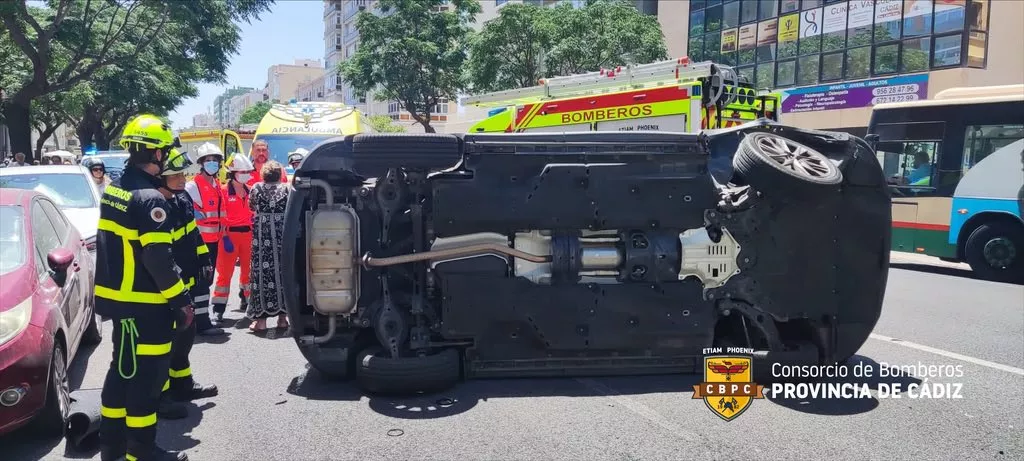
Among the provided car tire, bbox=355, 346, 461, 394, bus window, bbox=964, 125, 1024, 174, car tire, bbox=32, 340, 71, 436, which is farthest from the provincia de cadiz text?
bus window, bbox=964, 125, 1024, 174

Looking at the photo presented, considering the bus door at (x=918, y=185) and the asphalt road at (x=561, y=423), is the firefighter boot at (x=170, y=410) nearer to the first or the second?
the asphalt road at (x=561, y=423)

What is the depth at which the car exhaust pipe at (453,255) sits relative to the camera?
4.49m

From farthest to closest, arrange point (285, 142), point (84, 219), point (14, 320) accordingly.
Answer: point (285, 142) → point (84, 219) → point (14, 320)

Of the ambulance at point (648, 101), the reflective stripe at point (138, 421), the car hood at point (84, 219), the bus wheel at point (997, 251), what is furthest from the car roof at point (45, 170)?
the bus wheel at point (997, 251)

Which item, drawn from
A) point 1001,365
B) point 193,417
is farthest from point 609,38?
point 193,417

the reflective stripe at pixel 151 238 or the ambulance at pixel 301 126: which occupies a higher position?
the ambulance at pixel 301 126

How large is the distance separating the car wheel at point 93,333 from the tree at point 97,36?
12.7 metres

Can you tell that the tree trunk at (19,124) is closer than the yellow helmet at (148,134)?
No

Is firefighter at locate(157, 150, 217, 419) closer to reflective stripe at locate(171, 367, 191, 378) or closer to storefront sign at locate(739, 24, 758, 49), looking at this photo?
reflective stripe at locate(171, 367, 191, 378)

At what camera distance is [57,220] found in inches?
217

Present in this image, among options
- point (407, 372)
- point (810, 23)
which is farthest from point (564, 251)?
point (810, 23)

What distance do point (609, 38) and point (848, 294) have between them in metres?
19.5

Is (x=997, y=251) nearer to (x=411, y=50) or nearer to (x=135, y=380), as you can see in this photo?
(x=135, y=380)

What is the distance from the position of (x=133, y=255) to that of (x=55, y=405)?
1074mm
